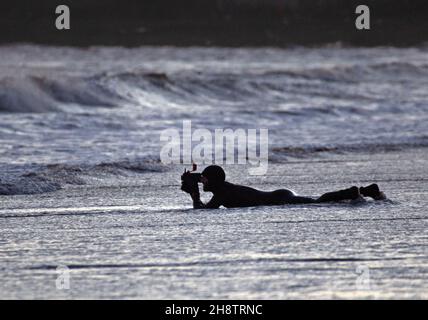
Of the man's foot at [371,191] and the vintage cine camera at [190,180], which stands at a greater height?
the vintage cine camera at [190,180]

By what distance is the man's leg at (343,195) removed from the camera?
8383 mm

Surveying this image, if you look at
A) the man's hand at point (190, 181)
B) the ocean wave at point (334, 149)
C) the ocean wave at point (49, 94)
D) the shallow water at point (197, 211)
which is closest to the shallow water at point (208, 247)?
the shallow water at point (197, 211)

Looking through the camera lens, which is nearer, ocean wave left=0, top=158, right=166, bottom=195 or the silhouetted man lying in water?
the silhouetted man lying in water

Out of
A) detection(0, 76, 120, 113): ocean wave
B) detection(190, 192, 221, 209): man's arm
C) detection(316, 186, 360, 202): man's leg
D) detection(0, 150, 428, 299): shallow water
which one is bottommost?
detection(0, 150, 428, 299): shallow water

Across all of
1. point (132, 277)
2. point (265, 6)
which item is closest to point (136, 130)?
point (132, 277)

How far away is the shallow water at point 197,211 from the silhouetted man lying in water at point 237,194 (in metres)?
0.13

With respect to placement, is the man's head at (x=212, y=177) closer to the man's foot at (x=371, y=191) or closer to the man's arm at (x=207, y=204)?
the man's arm at (x=207, y=204)

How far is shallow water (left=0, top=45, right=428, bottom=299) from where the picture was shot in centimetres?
568

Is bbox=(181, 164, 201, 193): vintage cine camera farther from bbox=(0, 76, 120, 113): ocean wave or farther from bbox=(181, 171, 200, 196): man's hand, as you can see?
bbox=(0, 76, 120, 113): ocean wave

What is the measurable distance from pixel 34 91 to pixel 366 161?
43.4 feet

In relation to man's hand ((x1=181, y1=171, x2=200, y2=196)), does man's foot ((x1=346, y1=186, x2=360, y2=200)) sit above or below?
below

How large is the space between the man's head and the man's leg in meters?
0.90

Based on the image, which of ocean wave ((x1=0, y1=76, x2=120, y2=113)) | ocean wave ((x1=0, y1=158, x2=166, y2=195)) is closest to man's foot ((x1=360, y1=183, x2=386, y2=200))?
ocean wave ((x1=0, y1=158, x2=166, y2=195))
